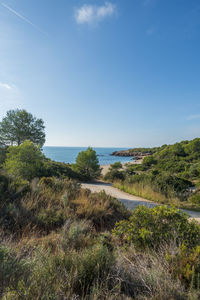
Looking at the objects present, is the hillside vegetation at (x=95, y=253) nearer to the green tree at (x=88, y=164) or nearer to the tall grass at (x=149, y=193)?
the tall grass at (x=149, y=193)

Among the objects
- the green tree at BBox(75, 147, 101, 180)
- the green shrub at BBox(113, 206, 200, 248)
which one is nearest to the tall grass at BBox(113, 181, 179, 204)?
the green shrub at BBox(113, 206, 200, 248)

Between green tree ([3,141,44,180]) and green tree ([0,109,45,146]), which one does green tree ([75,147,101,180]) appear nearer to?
green tree ([0,109,45,146])

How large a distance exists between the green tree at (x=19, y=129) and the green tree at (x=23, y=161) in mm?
15009

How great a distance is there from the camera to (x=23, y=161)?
7.87m

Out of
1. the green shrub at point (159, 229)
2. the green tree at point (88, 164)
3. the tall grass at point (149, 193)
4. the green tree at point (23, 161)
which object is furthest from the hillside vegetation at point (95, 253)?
the green tree at point (88, 164)

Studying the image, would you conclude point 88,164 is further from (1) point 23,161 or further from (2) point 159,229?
(2) point 159,229

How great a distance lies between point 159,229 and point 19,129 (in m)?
23.5

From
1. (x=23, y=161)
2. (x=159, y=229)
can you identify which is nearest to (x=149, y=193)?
(x=159, y=229)

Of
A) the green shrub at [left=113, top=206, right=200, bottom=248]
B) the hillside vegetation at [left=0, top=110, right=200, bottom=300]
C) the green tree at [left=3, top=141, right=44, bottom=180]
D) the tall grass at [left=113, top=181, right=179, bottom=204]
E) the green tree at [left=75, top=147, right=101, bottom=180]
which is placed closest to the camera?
the hillside vegetation at [left=0, top=110, right=200, bottom=300]

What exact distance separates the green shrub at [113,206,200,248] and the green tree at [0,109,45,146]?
858 inches

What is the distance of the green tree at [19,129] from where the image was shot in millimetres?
20922

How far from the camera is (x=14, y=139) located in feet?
69.4

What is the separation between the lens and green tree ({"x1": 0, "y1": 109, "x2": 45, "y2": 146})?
68.6 ft

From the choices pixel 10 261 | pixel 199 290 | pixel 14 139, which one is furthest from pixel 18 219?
pixel 14 139
